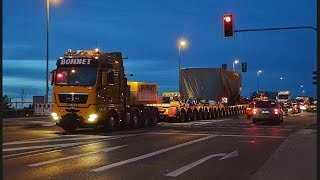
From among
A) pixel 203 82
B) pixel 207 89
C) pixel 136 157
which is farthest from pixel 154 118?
pixel 136 157

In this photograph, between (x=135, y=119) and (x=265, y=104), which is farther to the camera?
(x=265, y=104)

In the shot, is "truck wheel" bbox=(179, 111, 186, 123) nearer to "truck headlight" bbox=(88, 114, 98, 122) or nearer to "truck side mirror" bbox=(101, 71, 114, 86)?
"truck side mirror" bbox=(101, 71, 114, 86)

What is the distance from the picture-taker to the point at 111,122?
2694 centimetres

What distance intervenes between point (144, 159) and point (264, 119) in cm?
2342

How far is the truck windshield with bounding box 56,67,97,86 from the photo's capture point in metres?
25.4

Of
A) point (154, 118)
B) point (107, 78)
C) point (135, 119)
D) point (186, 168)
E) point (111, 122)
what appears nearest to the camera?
point (186, 168)

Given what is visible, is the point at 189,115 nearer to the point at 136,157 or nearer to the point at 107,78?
the point at 107,78

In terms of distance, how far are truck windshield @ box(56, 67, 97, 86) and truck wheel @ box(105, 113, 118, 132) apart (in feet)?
7.35

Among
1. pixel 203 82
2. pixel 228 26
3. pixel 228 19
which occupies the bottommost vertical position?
pixel 203 82

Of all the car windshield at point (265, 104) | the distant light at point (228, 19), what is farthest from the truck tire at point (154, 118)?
the car windshield at point (265, 104)

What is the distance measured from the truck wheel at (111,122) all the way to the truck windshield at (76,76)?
2242mm

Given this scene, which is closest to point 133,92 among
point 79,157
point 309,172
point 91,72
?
point 91,72

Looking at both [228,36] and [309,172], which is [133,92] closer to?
[228,36]

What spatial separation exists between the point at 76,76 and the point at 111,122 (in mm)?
2977
